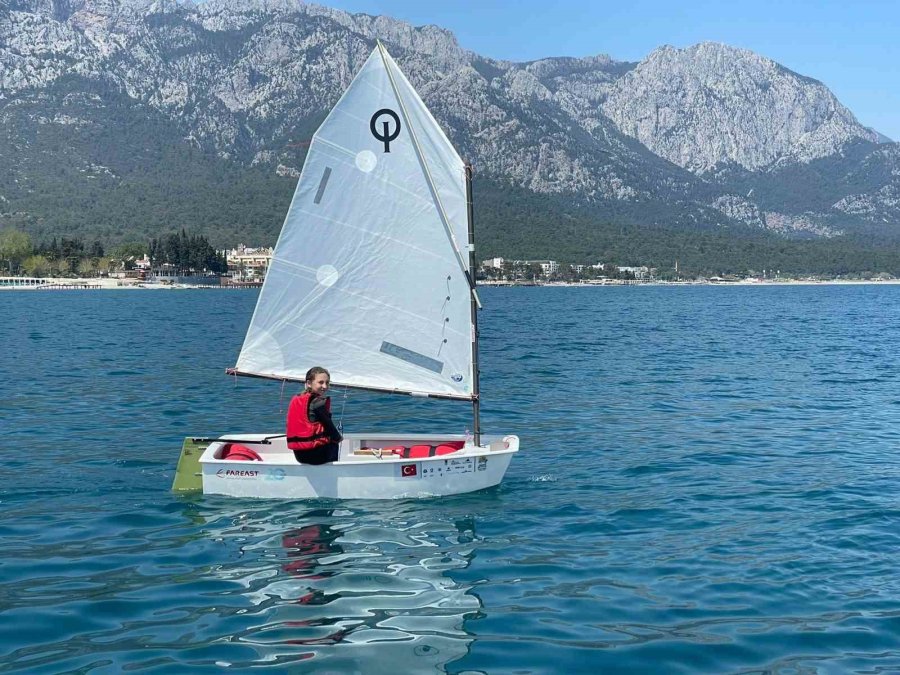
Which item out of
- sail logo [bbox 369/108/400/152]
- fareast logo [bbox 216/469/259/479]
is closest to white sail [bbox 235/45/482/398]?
sail logo [bbox 369/108/400/152]

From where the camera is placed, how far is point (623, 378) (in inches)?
1674

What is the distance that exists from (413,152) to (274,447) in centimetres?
728

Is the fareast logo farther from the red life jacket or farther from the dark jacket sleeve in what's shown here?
the dark jacket sleeve

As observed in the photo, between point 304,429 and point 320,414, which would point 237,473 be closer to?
point 304,429

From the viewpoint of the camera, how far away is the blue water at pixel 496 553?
11477 millimetres

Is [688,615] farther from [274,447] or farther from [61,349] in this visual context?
[61,349]

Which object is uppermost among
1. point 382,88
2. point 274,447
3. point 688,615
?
point 382,88

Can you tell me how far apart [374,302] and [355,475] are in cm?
406

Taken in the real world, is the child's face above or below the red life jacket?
above

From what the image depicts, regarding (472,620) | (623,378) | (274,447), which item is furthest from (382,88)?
(623,378)

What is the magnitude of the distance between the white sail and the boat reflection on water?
12.3ft

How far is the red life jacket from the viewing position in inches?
707

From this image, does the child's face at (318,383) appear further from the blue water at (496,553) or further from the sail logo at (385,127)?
the sail logo at (385,127)

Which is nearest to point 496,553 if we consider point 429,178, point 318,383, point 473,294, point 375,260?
point 318,383
